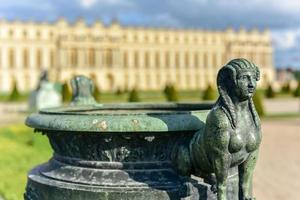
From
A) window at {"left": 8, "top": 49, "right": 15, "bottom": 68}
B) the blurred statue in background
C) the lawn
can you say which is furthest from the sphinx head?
window at {"left": 8, "top": 49, "right": 15, "bottom": 68}

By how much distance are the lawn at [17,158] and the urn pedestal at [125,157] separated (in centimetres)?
252

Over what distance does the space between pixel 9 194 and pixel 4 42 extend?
168 ft

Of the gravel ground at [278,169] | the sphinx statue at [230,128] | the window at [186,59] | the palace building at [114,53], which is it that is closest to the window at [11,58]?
the palace building at [114,53]

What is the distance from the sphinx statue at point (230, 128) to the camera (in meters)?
1.76

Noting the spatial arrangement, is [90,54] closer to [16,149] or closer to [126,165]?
[16,149]

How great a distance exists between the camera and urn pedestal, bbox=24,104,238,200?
6.58 ft

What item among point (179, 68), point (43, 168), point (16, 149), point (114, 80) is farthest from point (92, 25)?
point (43, 168)

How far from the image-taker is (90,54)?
182 ft

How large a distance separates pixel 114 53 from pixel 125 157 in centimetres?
5508

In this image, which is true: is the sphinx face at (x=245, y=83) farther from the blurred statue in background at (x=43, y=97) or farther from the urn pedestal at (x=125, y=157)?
the blurred statue in background at (x=43, y=97)

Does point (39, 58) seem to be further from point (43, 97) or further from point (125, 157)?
point (125, 157)

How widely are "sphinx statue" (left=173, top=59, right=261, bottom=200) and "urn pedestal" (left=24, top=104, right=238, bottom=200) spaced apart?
6.5 inches

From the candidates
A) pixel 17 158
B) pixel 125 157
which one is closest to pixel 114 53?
pixel 17 158

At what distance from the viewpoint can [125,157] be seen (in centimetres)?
206
